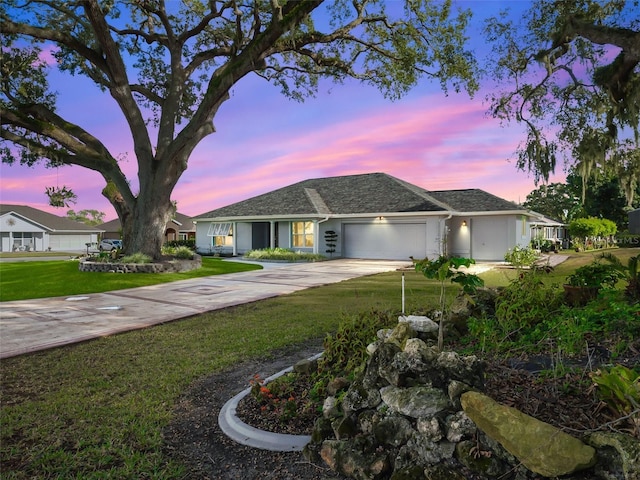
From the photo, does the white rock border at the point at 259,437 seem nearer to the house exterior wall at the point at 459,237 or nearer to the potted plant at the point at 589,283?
the potted plant at the point at 589,283

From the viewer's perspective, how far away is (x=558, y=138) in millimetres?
11547

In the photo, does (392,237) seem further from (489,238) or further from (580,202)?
(580,202)

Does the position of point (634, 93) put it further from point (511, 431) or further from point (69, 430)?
point (69, 430)

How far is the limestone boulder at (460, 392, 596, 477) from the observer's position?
207cm

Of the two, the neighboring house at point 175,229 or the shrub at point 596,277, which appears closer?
the shrub at point 596,277

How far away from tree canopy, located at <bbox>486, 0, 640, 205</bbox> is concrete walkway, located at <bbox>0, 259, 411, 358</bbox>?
7.70 meters

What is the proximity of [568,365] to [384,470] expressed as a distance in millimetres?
1870

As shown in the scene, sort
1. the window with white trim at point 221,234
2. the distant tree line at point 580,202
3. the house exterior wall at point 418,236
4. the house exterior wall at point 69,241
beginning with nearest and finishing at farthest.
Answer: the house exterior wall at point 418,236 → the window with white trim at point 221,234 → the distant tree line at point 580,202 → the house exterior wall at point 69,241

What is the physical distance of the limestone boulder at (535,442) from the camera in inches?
81.4

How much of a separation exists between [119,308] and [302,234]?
16988 mm

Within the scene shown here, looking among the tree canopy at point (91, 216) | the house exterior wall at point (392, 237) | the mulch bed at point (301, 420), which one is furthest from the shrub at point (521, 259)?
the tree canopy at point (91, 216)

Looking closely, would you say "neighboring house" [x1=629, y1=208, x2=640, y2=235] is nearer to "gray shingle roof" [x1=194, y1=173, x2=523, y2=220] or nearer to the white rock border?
the white rock border

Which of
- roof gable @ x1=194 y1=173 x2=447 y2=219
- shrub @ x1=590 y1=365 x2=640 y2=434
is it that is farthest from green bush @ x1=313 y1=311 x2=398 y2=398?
roof gable @ x1=194 y1=173 x2=447 y2=219

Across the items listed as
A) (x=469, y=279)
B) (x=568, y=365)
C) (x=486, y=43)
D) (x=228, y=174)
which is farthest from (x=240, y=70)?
(x=568, y=365)
